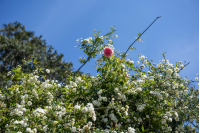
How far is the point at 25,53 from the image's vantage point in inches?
470

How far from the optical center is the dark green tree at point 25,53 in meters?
11.5

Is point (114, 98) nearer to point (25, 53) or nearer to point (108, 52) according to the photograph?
point (108, 52)

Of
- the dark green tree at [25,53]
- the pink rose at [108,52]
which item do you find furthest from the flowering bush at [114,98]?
the dark green tree at [25,53]

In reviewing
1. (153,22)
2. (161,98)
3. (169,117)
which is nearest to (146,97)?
(161,98)

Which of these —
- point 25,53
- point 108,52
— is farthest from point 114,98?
point 25,53

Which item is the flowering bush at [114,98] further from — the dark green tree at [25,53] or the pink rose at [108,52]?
the dark green tree at [25,53]

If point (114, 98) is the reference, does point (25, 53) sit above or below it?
above

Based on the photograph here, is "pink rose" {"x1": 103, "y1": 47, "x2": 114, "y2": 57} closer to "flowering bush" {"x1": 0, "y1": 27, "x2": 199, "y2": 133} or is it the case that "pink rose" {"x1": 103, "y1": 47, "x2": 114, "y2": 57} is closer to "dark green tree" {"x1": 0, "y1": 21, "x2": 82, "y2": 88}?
"flowering bush" {"x1": 0, "y1": 27, "x2": 199, "y2": 133}

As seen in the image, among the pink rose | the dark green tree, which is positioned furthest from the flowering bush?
the dark green tree

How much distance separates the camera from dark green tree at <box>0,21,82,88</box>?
1149 cm

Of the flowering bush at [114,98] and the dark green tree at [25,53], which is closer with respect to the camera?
the flowering bush at [114,98]

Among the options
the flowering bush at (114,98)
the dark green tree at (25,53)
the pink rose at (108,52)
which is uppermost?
the dark green tree at (25,53)

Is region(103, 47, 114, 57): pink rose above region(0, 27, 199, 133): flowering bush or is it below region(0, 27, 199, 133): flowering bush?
above

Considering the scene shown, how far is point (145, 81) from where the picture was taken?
134 inches
